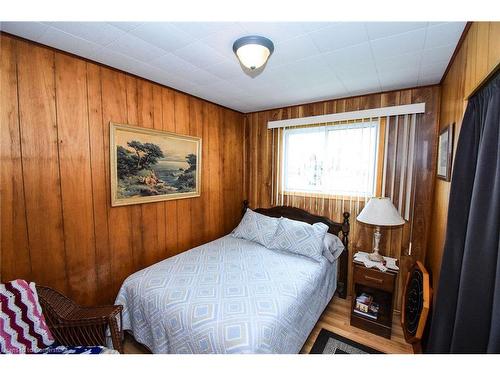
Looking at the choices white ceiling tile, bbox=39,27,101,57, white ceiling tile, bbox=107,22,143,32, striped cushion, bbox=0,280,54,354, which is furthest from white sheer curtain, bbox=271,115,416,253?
striped cushion, bbox=0,280,54,354

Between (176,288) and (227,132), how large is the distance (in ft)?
7.12

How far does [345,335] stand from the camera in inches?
79.7

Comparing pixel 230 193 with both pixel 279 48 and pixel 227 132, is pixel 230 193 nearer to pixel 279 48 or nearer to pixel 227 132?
pixel 227 132

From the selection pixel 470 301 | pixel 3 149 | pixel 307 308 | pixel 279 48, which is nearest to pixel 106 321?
pixel 3 149

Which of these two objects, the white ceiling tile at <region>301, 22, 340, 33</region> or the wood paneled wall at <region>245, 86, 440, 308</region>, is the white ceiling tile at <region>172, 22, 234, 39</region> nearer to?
the white ceiling tile at <region>301, 22, 340, 33</region>

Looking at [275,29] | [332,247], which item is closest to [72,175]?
[275,29]

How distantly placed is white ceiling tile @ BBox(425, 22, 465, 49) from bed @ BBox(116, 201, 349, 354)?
1.92 m

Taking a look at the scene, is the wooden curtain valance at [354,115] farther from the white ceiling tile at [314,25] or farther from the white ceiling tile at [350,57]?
the white ceiling tile at [314,25]

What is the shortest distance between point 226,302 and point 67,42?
2103 mm

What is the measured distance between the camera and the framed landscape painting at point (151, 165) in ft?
6.49

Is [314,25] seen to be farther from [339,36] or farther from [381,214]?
[381,214]

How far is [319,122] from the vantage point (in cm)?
270

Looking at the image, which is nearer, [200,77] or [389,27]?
[389,27]

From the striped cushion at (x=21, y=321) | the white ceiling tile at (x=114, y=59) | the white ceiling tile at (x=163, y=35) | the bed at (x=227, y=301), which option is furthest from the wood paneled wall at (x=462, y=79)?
the striped cushion at (x=21, y=321)
